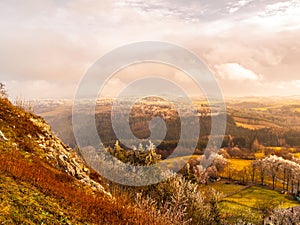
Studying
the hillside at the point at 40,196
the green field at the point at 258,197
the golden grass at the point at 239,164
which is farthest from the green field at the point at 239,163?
the hillside at the point at 40,196

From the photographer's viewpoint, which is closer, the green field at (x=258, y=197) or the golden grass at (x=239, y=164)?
the green field at (x=258, y=197)

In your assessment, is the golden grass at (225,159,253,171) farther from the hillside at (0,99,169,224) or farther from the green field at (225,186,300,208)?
the hillside at (0,99,169,224)

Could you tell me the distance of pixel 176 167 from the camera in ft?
361

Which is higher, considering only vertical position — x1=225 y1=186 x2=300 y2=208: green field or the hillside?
the hillside

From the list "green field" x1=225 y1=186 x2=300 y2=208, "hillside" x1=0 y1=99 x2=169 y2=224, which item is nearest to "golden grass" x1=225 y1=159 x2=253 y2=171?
"green field" x1=225 y1=186 x2=300 y2=208

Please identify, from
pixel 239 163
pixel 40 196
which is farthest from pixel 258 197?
pixel 40 196

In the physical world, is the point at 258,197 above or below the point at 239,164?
below

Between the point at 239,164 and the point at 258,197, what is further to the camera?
the point at 239,164

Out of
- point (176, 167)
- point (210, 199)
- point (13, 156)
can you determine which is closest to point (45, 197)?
point (13, 156)

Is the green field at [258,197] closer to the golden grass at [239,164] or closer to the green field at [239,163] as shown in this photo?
the golden grass at [239,164]

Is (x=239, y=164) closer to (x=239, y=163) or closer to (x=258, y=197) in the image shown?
(x=239, y=163)

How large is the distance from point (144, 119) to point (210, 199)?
11068 centimetres

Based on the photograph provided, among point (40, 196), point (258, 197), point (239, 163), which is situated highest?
point (40, 196)

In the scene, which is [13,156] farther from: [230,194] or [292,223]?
[230,194]
